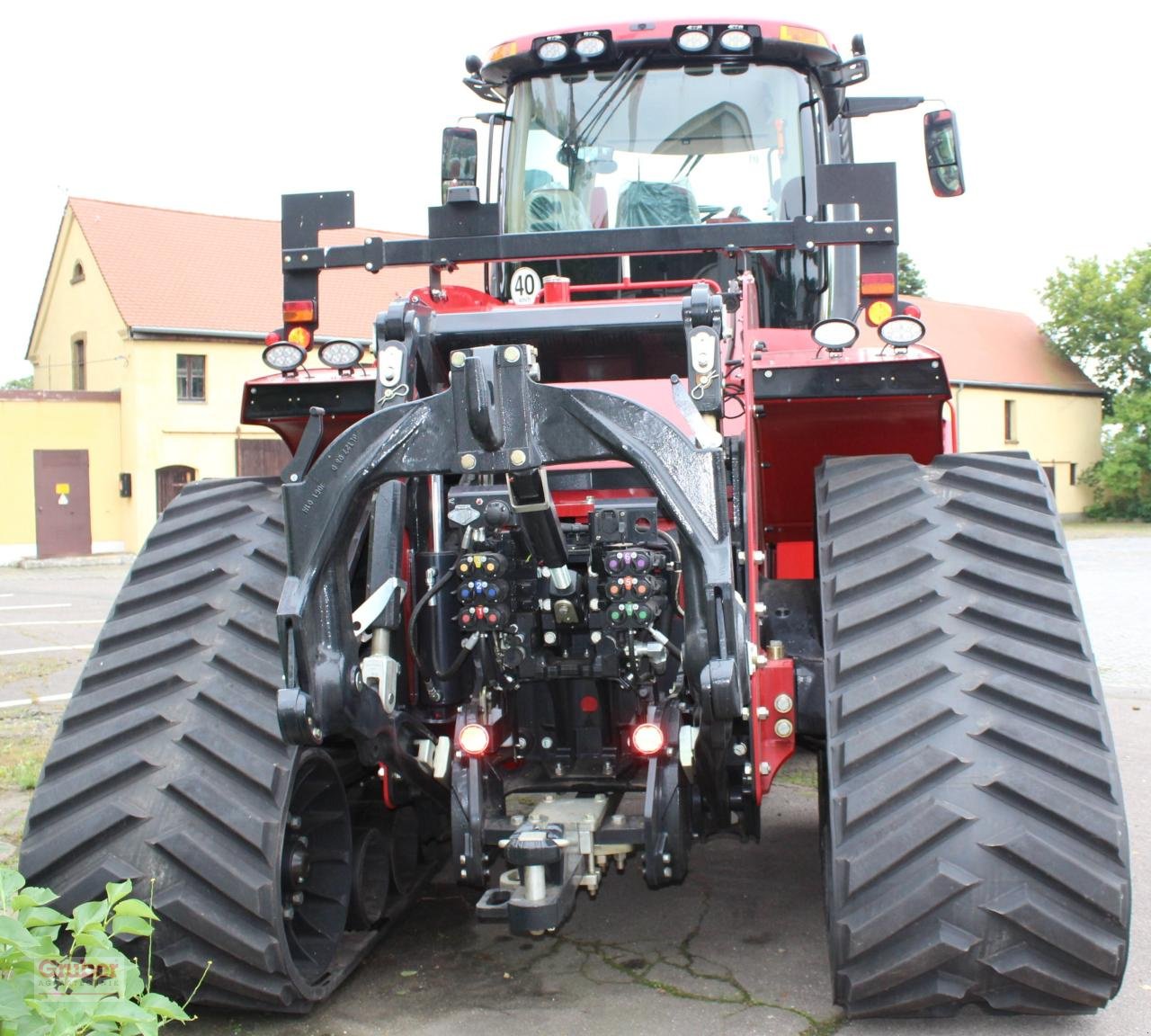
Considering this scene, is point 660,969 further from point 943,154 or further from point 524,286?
point 943,154

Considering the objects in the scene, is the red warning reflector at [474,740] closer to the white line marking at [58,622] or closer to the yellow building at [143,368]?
the white line marking at [58,622]

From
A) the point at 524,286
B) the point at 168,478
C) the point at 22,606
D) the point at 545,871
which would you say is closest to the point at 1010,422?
the point at 168,478

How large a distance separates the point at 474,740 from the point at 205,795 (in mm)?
741

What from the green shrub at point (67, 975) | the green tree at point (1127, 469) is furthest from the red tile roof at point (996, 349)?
the green shrub at point (67, 975)

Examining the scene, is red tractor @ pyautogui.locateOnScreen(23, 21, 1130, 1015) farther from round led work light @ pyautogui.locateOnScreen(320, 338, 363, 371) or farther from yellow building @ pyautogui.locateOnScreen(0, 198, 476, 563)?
yellow building @ pyautogui.locateOnScreen(0, 198, 476, 563)

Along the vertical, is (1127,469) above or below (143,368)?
below

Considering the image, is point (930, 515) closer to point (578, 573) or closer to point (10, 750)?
point (578, 573)

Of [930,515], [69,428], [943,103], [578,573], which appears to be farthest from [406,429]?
[69,428]

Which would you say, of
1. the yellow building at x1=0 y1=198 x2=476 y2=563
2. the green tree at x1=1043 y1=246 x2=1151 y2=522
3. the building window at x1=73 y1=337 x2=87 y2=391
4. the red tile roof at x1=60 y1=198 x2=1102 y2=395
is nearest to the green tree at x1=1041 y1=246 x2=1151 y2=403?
the green tree at x1=1043 y1=246 x2=1151 y2=522

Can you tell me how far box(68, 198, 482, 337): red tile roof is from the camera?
109ft

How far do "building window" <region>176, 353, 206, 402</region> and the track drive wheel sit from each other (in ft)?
98.5

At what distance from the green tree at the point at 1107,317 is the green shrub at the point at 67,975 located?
2082 inches

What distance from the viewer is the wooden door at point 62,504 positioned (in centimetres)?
3234

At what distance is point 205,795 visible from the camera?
3.60 metres
